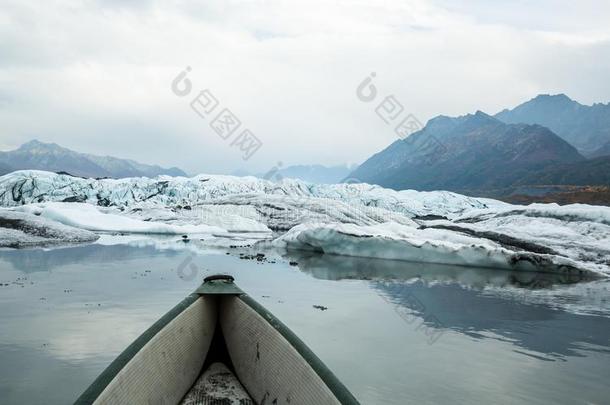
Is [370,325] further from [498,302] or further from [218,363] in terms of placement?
[498,302]

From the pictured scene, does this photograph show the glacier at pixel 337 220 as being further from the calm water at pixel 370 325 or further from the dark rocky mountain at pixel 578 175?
the dark rocky mountain at pixel 578 175

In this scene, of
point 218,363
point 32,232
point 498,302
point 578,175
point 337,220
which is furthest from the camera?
point 578,175

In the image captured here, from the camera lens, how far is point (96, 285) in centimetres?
1812

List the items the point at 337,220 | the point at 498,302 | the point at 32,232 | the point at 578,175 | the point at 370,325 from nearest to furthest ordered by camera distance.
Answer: the point at 370,325, the point at 498,302, the point at 32,232, the point at 337,220, the point at 578,175

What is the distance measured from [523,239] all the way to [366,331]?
981 inches

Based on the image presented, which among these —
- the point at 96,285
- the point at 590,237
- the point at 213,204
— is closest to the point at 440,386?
the point at 96,285

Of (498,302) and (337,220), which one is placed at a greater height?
(337,220)

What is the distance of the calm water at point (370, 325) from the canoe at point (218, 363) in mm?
1952

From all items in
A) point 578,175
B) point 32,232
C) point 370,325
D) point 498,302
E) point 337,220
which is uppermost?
point 578,175

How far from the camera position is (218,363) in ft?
27.8

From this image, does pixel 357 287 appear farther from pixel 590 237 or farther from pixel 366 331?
pixel 590 237

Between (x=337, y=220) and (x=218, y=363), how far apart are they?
6061cm

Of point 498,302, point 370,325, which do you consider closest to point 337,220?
point 498,302

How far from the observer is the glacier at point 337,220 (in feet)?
99.5
